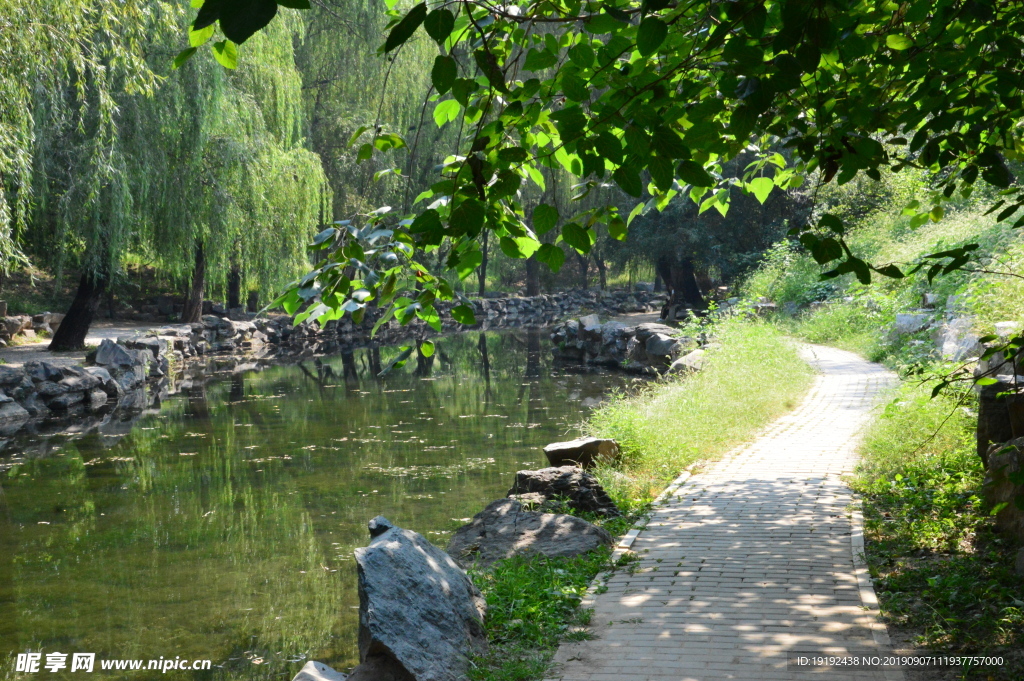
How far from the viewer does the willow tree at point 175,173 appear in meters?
12.3

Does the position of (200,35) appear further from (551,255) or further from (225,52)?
(551,255)

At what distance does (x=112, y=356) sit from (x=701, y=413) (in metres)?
10.5

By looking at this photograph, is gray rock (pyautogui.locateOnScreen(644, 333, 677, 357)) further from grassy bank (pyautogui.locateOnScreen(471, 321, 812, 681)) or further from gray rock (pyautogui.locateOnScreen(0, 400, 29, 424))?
gray rock (pyautogui.locateOnScreen(0, 400, 29, 424))

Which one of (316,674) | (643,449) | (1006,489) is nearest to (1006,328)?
(1006,489)

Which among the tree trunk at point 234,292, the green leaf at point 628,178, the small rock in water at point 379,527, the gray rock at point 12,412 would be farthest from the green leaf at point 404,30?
the tree trunk at point 234,292

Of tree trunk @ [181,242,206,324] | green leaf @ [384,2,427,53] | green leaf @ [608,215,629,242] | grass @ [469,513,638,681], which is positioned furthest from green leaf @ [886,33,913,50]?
tree trunk @ [181,242,206,324]

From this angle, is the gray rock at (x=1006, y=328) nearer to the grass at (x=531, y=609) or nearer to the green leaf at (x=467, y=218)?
the grass at (x=531, y=609)

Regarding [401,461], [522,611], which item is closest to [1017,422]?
[522,611]

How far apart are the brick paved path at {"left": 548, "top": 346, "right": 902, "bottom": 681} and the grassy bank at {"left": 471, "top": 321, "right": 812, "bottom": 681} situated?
0.65 feet

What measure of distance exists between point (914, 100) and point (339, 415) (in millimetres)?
9958

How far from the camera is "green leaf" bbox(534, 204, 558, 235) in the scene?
7.93ft

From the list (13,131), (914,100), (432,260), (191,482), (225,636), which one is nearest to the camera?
(914,100)

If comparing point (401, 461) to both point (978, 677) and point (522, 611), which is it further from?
point (978, 677)

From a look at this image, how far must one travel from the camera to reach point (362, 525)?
6727 mm
